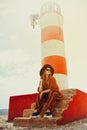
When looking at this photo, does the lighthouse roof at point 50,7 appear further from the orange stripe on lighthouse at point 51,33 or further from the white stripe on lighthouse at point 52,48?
the white stripe on lighthouse at point 52,48

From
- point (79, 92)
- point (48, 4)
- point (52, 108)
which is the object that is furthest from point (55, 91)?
point (48, 4)

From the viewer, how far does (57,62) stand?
7246mm

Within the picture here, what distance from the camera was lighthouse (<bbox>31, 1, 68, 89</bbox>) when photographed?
23.7 ft

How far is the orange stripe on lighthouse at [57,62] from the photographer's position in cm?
723

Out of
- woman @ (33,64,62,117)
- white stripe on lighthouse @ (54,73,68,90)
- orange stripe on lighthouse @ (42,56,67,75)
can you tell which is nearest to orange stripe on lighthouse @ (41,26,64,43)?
orange stripe on lighthouse @ (42,56,67,75)

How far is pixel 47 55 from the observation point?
7453 mm

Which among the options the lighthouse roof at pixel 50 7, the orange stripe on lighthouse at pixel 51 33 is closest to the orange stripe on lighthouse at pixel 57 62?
the orange stripe on lighthouse at pixel 51 33

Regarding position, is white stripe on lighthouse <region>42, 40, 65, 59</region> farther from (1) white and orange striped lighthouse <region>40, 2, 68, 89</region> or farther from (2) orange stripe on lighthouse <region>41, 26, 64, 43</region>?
(2) orange stripe on lighthouse <region>41, 26, 64, 43</region>

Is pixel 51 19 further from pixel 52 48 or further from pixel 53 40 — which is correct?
pixel 52 48

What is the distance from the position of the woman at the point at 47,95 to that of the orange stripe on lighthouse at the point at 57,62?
2562mm

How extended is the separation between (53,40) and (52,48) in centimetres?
27

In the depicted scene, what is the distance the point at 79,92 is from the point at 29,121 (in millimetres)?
1498

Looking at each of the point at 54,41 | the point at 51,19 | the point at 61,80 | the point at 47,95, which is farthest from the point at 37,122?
the point at 51,19

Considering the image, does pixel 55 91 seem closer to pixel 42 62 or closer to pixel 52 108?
pixel 52 108
